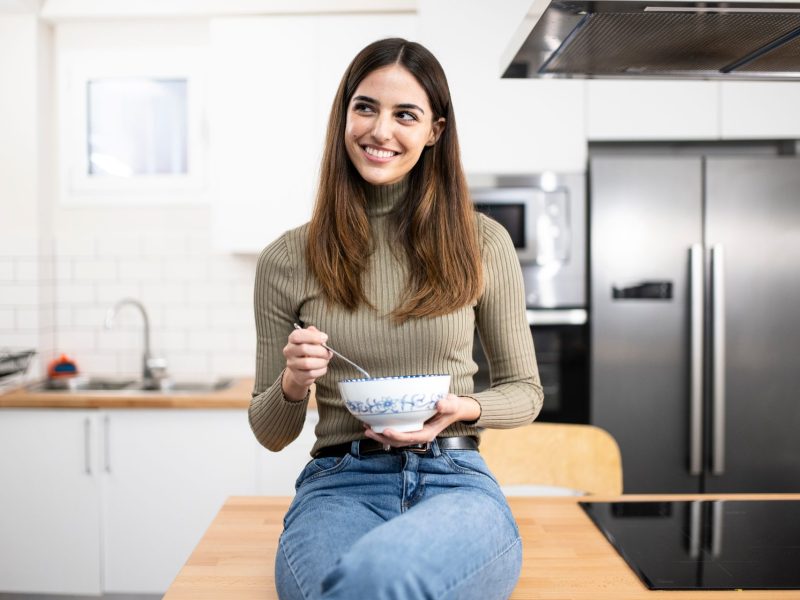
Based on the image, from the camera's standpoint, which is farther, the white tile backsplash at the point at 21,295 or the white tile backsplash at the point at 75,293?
the white tile backsplash at the point at 75,293

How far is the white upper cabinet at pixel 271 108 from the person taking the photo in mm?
3014

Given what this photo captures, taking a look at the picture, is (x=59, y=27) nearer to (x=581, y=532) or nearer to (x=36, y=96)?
(x=36, y=96)

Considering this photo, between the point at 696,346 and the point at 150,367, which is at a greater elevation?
the point at 696,346

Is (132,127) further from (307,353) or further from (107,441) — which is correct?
(307,353)

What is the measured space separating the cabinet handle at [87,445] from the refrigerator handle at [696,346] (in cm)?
211

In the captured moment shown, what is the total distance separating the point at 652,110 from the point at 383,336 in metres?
1.92

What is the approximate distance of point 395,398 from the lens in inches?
42.8

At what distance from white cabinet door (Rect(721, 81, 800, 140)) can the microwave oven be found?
60cm

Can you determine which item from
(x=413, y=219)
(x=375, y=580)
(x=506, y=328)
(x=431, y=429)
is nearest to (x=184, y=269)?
(x=413, y=219)

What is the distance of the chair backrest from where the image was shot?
173cm

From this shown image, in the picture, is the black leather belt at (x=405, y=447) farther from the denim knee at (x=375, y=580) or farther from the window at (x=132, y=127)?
the window at (x=132, y=127)

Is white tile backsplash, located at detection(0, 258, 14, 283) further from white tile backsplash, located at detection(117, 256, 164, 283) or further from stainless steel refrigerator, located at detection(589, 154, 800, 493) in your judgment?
stainless steel refrigerator, located at detection(589, 154, 800, 493)

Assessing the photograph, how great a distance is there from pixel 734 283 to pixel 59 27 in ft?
9.45

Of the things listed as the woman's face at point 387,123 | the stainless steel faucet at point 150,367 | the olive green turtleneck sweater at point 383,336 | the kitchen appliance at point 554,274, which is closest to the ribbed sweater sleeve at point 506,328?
the olive green turtleneck sweater at point 383,336
